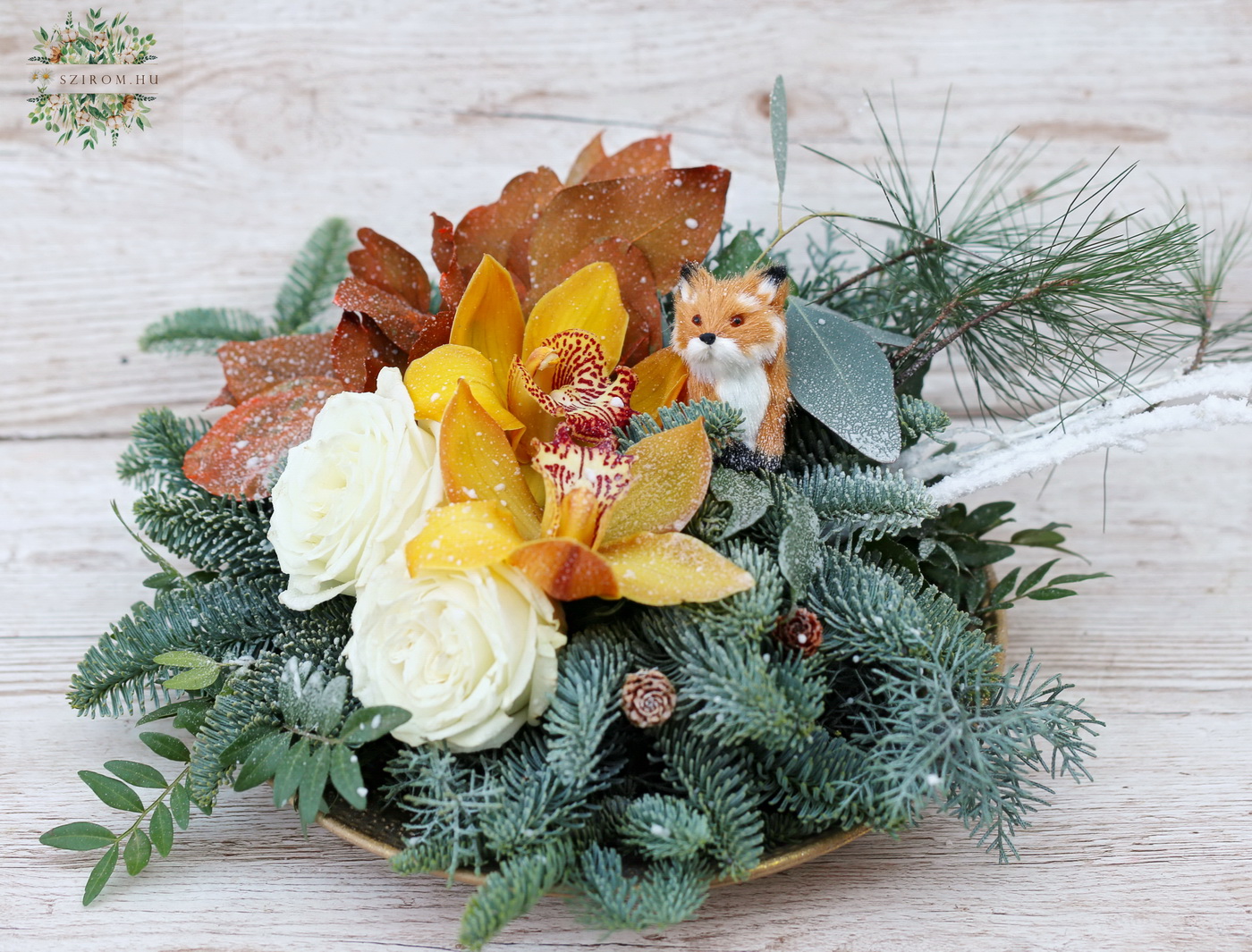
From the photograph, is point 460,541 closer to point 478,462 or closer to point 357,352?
point 478,462

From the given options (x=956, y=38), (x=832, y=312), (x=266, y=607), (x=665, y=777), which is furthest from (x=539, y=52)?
(x=665, y=777)

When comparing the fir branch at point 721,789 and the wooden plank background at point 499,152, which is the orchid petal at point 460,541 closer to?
the fir branch at point 721,789

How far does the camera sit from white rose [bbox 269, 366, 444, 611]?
59cm

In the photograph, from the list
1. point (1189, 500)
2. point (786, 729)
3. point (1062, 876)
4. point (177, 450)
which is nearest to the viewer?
point (786, 729)

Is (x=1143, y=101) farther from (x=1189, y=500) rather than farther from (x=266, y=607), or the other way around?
(x=266, y=607)

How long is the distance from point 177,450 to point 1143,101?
1.04 meters

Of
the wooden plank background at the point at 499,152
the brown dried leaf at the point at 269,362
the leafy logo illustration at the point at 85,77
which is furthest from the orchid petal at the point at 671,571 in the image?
the leafy logo illustration at the point at 85,77

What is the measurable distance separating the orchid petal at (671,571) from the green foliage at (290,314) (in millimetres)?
482

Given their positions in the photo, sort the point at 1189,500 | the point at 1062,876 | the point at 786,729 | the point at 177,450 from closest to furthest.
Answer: the point at 786,729, the point at 1062,876, the point at 177,450, the point at 1189,500

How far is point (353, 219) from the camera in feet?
3.76

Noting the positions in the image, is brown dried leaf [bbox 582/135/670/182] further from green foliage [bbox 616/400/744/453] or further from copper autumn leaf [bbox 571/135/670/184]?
green foliage [bbox 616/400/744/453]

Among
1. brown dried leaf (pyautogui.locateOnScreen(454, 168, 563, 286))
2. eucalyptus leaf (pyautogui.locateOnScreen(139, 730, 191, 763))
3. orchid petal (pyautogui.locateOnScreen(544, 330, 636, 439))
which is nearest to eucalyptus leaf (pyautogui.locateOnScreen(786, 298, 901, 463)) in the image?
orchid petal (pyautogui.locateOnScreen(544, 330, 636, 439))

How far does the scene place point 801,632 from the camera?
0.56 m

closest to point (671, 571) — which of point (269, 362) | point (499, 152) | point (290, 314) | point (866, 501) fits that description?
point (866, 501)
